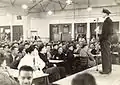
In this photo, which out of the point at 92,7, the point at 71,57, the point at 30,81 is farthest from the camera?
the point at 71,57

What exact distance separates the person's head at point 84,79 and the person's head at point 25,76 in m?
0.28

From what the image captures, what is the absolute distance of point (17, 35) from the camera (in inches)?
42.6

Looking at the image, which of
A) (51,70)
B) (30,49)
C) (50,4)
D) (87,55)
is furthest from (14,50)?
(87,55)

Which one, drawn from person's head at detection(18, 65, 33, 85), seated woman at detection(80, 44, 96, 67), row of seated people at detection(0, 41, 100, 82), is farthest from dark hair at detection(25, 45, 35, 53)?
seated woman at detection(80, 44, 96, 67)

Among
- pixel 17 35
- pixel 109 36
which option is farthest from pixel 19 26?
pixel 109 36

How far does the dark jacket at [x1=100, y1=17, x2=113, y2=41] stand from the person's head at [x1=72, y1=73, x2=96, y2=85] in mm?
267

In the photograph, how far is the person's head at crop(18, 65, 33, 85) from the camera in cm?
104

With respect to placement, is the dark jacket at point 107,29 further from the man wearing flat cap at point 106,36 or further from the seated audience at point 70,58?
the seated audience at point 70,58

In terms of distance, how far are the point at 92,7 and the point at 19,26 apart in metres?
0.49

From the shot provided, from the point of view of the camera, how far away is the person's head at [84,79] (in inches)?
43.6

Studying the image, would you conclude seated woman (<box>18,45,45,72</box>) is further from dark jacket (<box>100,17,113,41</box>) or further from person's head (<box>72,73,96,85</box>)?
dark jacket (<box>100,17,113,41</box>)

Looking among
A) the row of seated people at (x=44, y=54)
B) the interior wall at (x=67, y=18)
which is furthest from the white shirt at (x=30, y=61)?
the interior wall at (x=67, y=18)

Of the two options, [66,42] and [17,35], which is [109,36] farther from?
[17,35]

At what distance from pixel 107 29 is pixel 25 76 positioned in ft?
2.03
